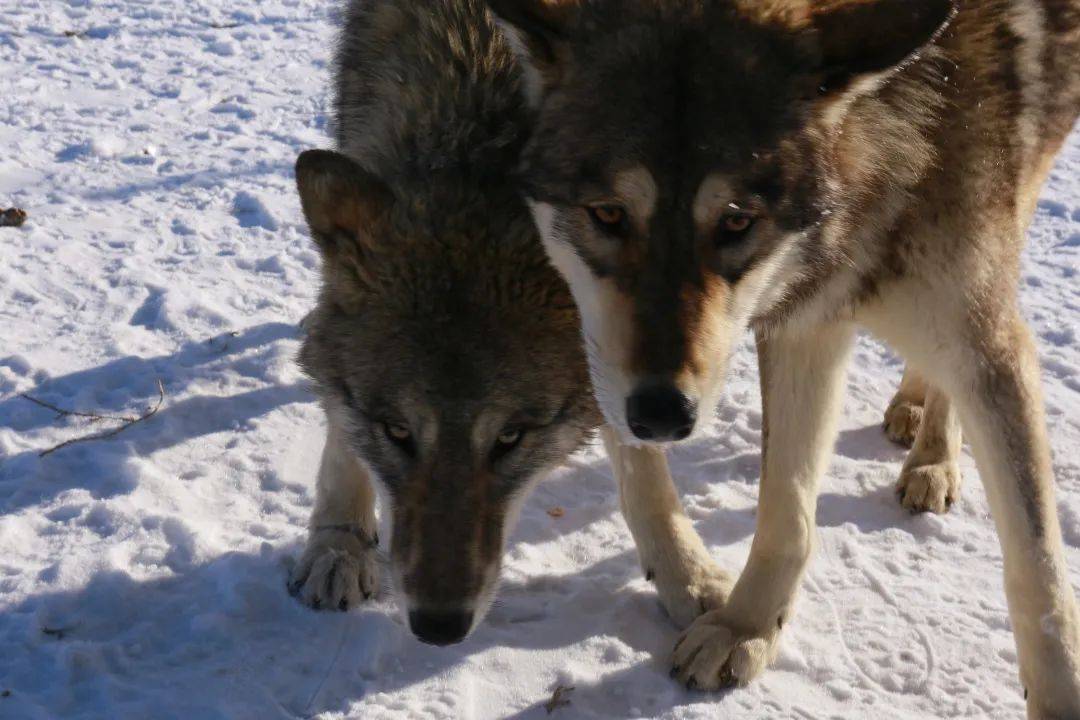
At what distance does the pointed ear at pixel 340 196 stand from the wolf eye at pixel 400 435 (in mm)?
489

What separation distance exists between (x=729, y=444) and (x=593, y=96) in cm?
211

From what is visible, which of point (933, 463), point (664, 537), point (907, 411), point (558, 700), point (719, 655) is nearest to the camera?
point (558, 700)

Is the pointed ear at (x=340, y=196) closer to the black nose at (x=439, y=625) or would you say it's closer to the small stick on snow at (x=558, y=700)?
the black nose at (x=439, y=625)

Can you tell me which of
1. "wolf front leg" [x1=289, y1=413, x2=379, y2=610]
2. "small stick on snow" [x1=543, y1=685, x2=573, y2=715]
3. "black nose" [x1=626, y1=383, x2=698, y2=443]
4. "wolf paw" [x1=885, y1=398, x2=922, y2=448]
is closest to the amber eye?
"wolf front leg" [x1=289, y1=413, x2=379, y2=610]

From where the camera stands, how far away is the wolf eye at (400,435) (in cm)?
278

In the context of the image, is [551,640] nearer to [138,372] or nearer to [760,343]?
[760,343]

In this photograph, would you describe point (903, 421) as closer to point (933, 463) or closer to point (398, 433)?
point (933, 463)

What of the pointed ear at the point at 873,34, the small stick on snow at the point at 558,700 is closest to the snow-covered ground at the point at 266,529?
the small stick on snow at the point at 558,700

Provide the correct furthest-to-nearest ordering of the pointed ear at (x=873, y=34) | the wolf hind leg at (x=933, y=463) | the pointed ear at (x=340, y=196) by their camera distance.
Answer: the wolf hind leg at (x=933, y=463), the pointed ear at (x=340, y=196), the pointed ear at (x=873, y=34)

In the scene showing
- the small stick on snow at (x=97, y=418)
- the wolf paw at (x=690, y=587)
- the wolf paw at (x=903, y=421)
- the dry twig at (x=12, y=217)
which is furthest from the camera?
the dry twig at (x=12, y=217)

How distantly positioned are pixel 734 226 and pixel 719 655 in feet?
4.41

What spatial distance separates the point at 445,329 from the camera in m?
2.65

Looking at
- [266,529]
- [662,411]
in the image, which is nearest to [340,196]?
[662,411]

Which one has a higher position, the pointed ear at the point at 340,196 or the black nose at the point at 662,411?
the pointed ear at the point at 340,196
